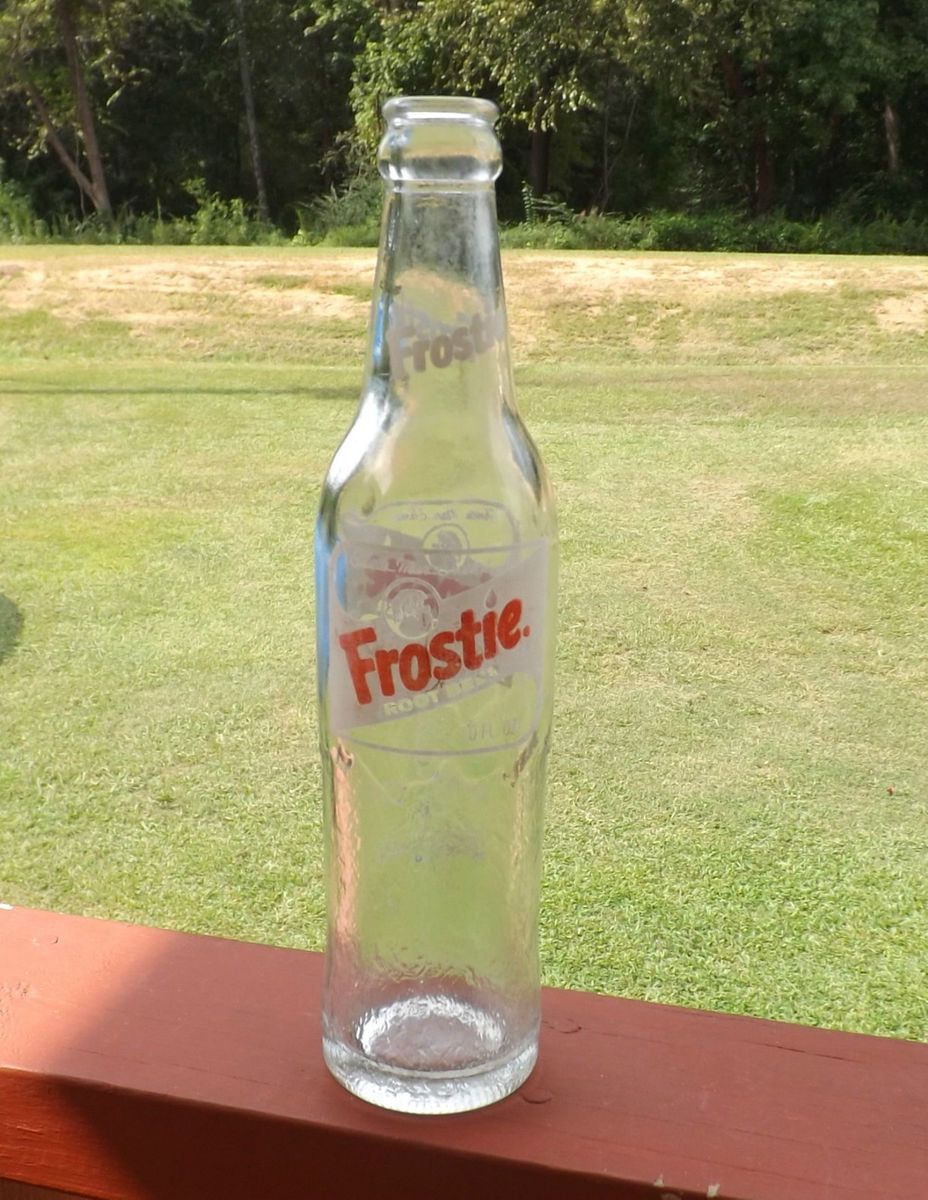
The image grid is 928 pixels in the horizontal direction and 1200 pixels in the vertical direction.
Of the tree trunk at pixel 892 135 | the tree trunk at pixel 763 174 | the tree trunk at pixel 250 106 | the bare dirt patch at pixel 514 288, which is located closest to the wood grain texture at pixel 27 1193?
the bare dirt patch at pixel 514 288

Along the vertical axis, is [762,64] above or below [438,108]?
below

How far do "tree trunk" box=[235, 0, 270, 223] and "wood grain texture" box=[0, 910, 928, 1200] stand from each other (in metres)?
19.3

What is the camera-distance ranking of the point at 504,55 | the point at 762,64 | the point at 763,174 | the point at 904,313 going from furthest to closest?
the point at 763,174 → the point at 762,64 → the point at 504,55 → the point at 904,313

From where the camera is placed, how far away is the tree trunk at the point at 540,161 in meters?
17.8

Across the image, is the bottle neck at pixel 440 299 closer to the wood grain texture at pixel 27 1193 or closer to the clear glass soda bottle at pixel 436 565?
the clear glass soda bottle at pixel 436 565

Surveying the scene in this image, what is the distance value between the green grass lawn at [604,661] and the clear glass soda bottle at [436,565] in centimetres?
143

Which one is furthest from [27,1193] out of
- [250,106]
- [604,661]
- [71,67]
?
[250,106]

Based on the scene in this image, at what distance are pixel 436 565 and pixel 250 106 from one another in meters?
20.2

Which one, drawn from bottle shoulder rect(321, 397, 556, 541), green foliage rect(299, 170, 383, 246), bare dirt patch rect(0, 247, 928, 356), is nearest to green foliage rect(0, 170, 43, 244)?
green foliage rect(299, 170, 383, 246)

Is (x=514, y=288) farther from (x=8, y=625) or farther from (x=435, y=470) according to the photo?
(x=435, y=470)

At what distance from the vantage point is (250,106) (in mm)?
19141

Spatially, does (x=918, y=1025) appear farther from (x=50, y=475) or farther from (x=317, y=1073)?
(x=50, y=475)

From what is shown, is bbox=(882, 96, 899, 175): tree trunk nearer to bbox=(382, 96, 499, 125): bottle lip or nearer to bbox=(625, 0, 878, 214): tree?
bbox=(625, 0, 878, 214): tree

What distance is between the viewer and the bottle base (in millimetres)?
579
